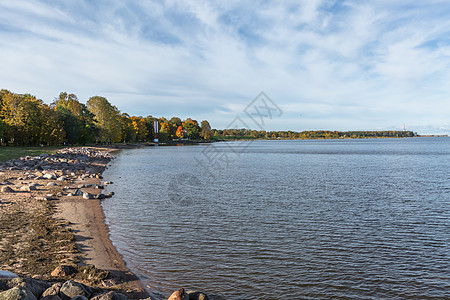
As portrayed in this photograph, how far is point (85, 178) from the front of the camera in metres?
27.6

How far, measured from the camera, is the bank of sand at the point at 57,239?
25.2 ft

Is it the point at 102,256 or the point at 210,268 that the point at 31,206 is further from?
the point at 210,268

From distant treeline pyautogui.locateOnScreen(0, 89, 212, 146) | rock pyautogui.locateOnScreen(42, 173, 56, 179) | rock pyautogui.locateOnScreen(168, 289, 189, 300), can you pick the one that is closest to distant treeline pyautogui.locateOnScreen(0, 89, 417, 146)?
distant treeline pyautogui.locateOnScreen(0, 89, 212, 146)

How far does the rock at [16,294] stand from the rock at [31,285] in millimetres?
304

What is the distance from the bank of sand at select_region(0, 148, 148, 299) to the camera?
7695 mm

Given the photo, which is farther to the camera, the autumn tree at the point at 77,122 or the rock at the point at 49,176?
the autumn tree at the point at 77,122

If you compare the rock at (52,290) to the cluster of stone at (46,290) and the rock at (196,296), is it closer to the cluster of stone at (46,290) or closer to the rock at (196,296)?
the cluster of stone at (46,290)

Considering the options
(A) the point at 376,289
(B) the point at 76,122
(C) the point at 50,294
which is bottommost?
(A) the point at 376,289

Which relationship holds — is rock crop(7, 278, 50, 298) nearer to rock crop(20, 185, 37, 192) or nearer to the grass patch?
rock crop(20, 185, 37, 192)

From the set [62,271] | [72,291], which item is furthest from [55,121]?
[72,291]

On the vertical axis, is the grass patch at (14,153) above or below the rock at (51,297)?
above

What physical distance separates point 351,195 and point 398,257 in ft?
37.5

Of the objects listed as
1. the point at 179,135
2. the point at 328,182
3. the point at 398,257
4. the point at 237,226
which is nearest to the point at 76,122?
the point at 328,182

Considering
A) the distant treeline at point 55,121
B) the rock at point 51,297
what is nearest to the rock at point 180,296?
the rock at point 51,297
